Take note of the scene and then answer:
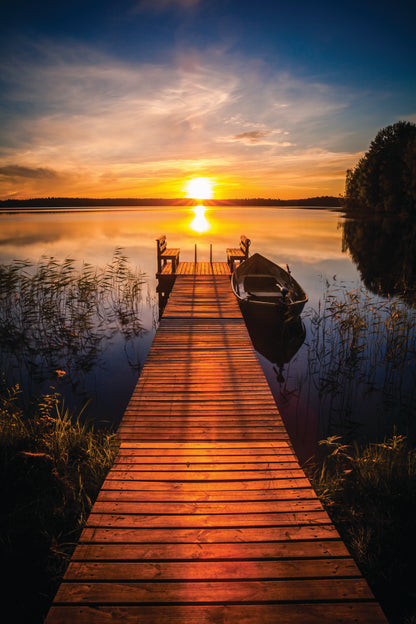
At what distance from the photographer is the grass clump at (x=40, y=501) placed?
2930 mm

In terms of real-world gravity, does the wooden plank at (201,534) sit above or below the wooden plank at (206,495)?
above

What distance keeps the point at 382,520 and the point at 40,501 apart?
3.78 metres

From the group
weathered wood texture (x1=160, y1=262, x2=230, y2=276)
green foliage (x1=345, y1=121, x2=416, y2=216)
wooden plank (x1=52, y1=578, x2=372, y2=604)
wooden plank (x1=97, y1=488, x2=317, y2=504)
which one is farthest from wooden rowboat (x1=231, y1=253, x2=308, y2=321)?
green foliage (x1=345, y1=121, x2=416, y2=216)

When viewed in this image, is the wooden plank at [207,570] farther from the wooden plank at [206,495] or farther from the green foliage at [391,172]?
the green foliage at [391,172]

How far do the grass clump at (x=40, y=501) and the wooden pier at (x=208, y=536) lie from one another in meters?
0.49

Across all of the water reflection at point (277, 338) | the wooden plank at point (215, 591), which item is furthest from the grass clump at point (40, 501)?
the water reflection at point (277, 338)

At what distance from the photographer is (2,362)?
28.0ft

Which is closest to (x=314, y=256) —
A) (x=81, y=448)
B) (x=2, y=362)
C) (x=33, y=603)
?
(x=2, y=362)

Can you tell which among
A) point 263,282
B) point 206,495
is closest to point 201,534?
point 206,495

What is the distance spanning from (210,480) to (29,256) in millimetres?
22442

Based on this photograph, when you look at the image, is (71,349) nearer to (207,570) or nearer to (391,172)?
(207,570)

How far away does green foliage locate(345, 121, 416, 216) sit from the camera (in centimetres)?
4524

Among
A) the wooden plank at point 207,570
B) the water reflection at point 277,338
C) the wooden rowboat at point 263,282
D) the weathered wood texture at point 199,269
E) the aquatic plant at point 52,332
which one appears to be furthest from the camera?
the weathered wood texture at point 199,269

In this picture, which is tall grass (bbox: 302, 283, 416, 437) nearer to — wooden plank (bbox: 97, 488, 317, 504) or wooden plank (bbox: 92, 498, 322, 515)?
wooden plank (bbox: 97, 488, 317, 504)
